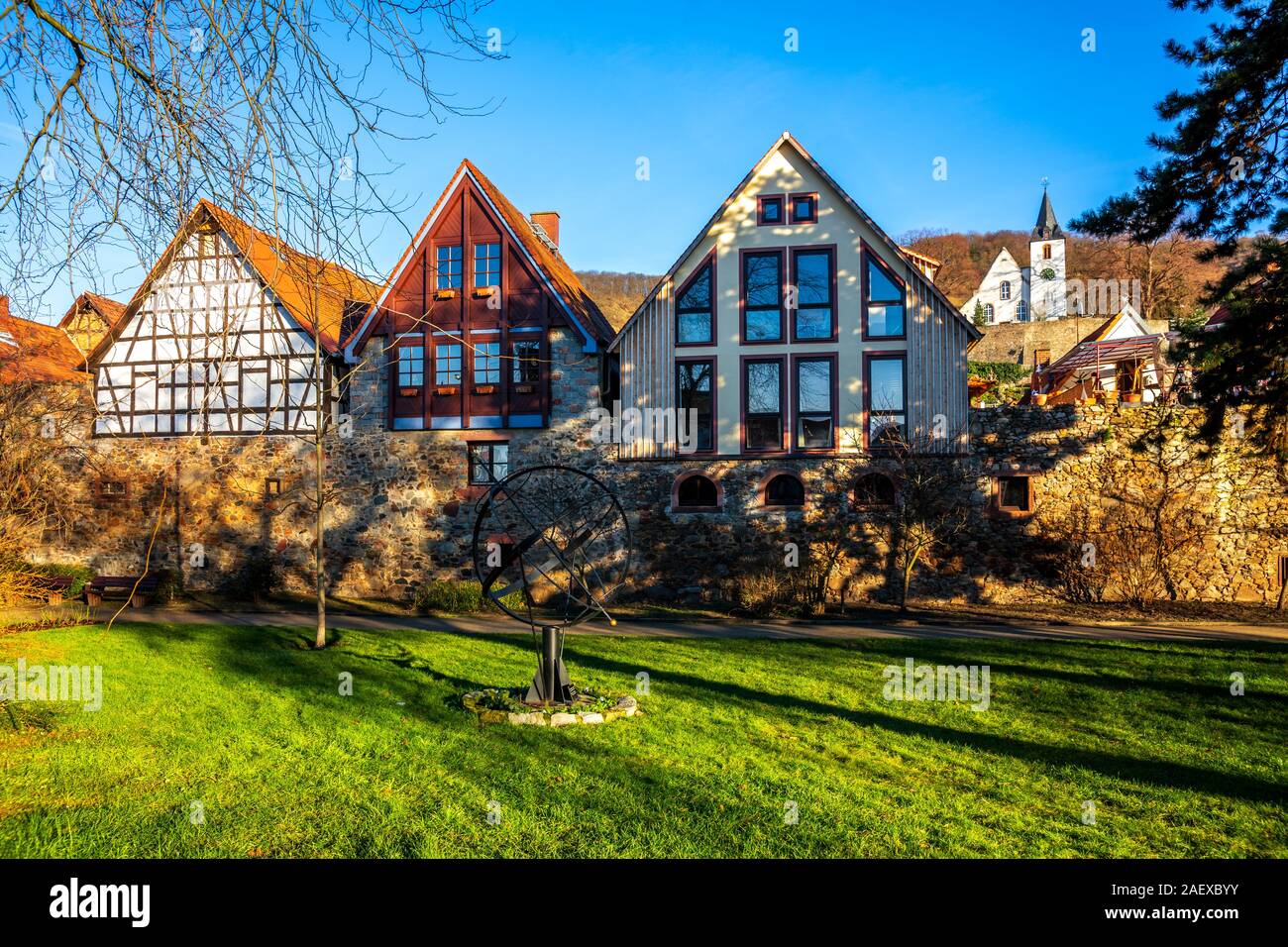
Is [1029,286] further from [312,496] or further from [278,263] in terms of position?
[278,263]

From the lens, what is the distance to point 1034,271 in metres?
75.2

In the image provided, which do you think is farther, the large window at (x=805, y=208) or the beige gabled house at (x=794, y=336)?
the large window at (x=805, y=208)

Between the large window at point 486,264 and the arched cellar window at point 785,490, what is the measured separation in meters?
9.14

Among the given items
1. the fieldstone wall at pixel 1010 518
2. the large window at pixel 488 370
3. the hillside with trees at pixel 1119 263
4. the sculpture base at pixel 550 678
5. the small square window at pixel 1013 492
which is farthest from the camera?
the hillside with trees at pixel 1119 263

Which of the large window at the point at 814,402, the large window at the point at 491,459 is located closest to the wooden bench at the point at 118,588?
the large window at the point at 491,459

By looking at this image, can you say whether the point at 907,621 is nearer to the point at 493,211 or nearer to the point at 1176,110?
the point at 1176,110

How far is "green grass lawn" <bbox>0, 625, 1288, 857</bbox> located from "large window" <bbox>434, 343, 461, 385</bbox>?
36.9 feet

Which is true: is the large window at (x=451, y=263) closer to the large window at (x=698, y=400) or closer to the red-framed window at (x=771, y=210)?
the large window at (x=698, y=400)

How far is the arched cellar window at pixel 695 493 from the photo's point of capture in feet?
69.4

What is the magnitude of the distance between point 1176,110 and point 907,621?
1073 cm

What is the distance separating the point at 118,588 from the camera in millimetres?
21812

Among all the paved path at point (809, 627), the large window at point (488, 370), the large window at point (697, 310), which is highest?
the large window at point (697, 310)

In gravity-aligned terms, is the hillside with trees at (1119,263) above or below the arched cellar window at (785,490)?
above

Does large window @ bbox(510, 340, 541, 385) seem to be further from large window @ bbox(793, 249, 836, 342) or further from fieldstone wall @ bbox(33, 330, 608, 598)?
large window @ bbox(793, 249, 836, 342)
